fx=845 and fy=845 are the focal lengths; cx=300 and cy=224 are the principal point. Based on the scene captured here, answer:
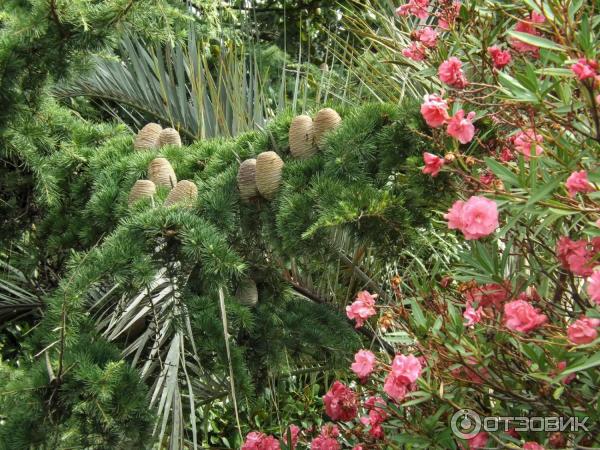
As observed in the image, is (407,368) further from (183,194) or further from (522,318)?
(183,194)

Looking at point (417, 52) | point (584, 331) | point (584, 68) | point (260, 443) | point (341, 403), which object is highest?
point (584, 68)

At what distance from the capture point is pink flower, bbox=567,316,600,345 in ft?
3.96

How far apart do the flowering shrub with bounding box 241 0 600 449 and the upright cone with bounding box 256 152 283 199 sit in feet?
0.93

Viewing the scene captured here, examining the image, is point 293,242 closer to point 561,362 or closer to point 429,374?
point 429,374

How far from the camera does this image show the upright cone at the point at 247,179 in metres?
1.69

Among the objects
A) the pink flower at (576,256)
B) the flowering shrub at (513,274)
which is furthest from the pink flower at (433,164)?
the pink flower at (576,256)

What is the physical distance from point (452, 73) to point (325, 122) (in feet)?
0.90

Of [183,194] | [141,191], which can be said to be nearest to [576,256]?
[183,194]

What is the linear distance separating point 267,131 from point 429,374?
628 millimetres

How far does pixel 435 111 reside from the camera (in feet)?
4.76

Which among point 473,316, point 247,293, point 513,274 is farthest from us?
point 247,293

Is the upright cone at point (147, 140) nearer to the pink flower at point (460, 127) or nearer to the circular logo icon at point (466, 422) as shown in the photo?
the pink flower at point (460, 127)

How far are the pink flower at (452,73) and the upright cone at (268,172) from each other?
36 cm

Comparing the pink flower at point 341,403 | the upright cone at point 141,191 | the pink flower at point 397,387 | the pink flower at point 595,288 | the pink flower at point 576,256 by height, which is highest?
the pink flower at point 595,288
